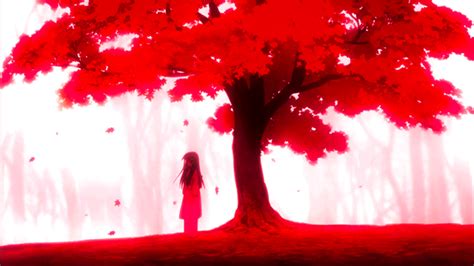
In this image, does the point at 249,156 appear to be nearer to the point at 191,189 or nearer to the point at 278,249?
the point at 191,189

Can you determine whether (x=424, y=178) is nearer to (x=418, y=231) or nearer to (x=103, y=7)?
(x=418, y=231)

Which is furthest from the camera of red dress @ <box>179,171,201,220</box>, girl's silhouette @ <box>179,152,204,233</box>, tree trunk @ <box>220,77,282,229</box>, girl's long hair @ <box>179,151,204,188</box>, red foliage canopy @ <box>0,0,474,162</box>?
red dress @ <box>179,171,201,220</box>

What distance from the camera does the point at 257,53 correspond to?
332 inches

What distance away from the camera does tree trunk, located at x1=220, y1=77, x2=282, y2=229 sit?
10836 mm

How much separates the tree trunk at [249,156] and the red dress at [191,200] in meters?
1.03

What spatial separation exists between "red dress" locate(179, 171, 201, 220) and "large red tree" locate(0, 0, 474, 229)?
42.6 inches

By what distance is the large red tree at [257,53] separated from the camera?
844cm

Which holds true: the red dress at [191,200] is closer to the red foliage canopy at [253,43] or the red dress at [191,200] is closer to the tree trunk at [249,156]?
the tree trunk at [249,156]

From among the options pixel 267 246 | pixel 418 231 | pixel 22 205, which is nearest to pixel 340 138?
pixel 418 231

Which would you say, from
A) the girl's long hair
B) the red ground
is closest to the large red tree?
the girl's long hair

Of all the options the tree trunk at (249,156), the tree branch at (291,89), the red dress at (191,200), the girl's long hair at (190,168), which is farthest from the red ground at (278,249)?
the tree branch at (291,89)

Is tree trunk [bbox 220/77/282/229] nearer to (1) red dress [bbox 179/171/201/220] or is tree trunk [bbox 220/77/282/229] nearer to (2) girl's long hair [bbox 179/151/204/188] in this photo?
(2) girl's long hair [bbox 179/151/204/188]

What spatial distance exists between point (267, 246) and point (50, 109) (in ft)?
71.3

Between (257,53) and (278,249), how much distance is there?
284 centimetres
